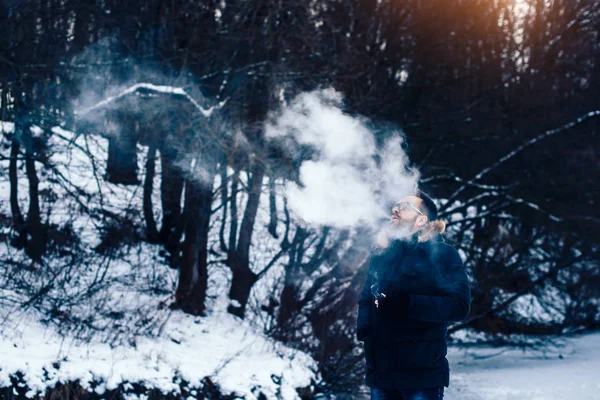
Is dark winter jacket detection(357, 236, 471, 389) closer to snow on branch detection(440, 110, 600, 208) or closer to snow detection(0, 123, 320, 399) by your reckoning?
snow detection(0, 123, 320, 399)

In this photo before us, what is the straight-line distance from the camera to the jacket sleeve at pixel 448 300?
3762 millimetres

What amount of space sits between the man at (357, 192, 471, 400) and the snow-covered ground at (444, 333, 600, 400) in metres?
6.79

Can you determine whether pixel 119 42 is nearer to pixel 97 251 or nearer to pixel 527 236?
pixel 97 251

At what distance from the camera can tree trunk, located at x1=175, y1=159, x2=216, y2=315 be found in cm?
1176

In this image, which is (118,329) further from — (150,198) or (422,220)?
(422,220)

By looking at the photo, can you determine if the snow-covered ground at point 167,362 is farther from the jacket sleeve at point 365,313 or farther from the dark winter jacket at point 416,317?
the dark winter jacket at point 416,317

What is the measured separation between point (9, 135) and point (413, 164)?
8183 millimetres

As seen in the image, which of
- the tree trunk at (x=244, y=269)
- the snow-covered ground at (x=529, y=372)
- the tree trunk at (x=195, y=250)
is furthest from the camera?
the tree trunk at (x=244, y=269)

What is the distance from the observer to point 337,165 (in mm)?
10094

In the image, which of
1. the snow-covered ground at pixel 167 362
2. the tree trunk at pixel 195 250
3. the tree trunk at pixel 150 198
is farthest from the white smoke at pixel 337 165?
the snow-covered ground at pixel 167 362

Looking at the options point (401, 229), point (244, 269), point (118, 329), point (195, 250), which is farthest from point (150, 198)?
point (401, 229)

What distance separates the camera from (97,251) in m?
11.2

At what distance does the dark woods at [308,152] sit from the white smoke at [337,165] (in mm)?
349

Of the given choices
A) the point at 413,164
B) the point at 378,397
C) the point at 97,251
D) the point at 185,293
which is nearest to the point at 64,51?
the point at 97,251
